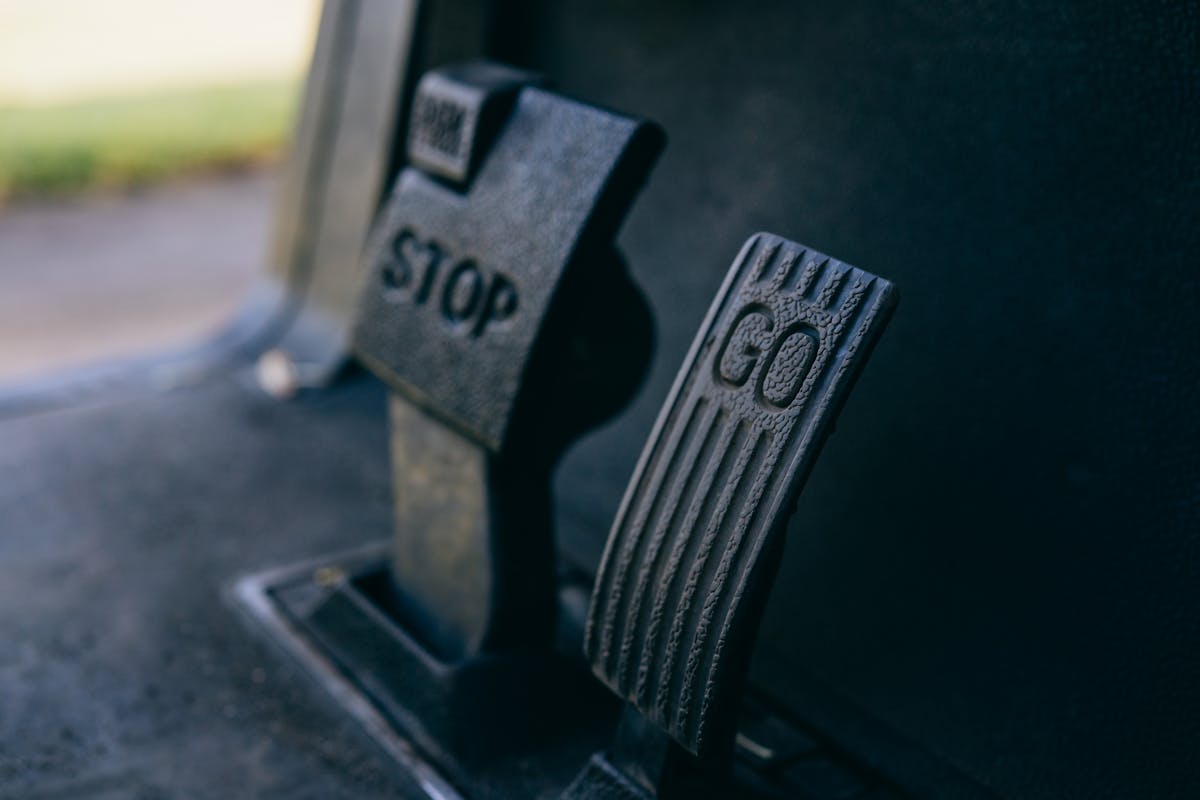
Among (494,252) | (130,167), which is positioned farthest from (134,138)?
(494,252)

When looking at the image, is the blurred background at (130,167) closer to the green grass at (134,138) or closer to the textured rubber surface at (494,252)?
the green grass at (134,138)

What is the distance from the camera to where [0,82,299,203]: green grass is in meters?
4.11

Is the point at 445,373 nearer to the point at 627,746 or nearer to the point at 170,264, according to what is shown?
the point at 627,746

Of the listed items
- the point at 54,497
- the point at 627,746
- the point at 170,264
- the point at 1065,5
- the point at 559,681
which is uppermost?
the point at 1065,5

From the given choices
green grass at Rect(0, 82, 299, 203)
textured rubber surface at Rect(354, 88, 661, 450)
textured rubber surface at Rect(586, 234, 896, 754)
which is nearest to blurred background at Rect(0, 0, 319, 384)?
green grass at Rect(0, 82, 299, 203)

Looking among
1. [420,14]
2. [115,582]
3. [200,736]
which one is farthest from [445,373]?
[420,14]

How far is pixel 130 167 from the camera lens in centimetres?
425

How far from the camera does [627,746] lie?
127cm

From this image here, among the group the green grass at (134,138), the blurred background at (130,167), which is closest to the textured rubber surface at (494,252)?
the blurred background at (130,167)

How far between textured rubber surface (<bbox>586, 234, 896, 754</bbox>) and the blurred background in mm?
1783

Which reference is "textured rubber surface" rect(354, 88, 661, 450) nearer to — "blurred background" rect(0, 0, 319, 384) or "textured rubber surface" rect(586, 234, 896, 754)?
"textured rubber surface" rect(586, 234, 896, 754)

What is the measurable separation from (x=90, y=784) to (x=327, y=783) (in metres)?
0.28

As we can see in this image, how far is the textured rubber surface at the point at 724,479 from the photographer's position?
1099 mm

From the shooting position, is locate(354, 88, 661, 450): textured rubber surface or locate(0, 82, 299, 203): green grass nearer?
locate(354, 88, 661, 450): textured rubber surface
